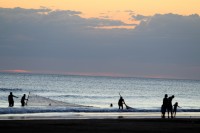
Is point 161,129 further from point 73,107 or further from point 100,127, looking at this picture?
point 73,107

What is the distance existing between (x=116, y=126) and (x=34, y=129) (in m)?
4.89

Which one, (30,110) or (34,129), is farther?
(30,110)

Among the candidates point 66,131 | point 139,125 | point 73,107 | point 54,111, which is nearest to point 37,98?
point 73,107

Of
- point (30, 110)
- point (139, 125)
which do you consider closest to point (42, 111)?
point (30, 110)

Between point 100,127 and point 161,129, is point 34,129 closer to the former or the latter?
point 100,127

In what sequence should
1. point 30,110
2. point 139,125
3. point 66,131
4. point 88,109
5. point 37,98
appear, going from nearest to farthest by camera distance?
1. point 66,131
2. point 139,125
3. point 30,110
4. point 88,109
5. point 37,98

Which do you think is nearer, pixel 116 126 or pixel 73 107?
pixel 116 126

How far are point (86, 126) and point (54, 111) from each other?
1619 centimetres

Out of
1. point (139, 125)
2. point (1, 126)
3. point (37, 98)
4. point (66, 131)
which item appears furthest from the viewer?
point (37, 98)

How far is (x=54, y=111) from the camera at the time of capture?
4425 cm

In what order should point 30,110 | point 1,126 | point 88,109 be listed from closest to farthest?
point 1,126 → point 30,110 → point 88,109

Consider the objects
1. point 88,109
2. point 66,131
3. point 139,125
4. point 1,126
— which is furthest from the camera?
point 88,109

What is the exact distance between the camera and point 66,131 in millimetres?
25312

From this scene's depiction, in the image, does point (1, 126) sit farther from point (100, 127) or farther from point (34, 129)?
point (100, 127)
